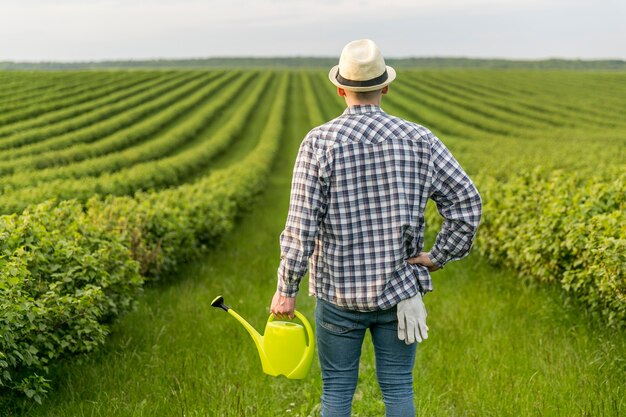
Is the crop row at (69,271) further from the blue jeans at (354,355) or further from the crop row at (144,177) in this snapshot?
the crop row at (144,177)

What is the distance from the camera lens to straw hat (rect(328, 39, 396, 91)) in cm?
310

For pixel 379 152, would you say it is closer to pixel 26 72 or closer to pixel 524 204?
pixel 524 204

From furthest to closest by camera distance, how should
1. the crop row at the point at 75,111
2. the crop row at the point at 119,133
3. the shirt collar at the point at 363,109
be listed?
1. the crop row at the point at 75,111
2. the crop row at the point at 119,133
3. the shirt collar at the point at 363,109

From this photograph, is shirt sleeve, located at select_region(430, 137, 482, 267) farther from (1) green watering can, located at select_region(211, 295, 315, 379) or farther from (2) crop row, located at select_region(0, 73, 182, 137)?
(2) crop row, located at select_region(0, 73, 182, 137)

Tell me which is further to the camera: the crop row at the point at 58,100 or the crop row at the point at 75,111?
the crop row at the point at 58,100

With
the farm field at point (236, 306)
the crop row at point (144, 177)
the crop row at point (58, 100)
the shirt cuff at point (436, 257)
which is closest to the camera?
the shirt cuff at point (436, 257)

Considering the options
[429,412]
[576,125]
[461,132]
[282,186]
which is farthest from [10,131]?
[576,125]

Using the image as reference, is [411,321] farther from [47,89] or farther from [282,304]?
[47,89]

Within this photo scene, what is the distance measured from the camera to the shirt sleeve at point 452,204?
124 inches

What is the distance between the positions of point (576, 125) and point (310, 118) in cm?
1848

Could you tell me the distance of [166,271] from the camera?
8477mm

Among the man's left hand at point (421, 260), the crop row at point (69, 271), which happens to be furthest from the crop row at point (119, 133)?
the man's left hand at point (421, 260)

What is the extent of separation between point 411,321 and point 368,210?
58 cm

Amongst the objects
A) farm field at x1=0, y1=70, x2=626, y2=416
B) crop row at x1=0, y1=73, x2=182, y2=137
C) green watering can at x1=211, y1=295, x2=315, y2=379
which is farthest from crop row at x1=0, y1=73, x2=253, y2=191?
green watering can at x1=211, y1=295, x2=315, y2=379
